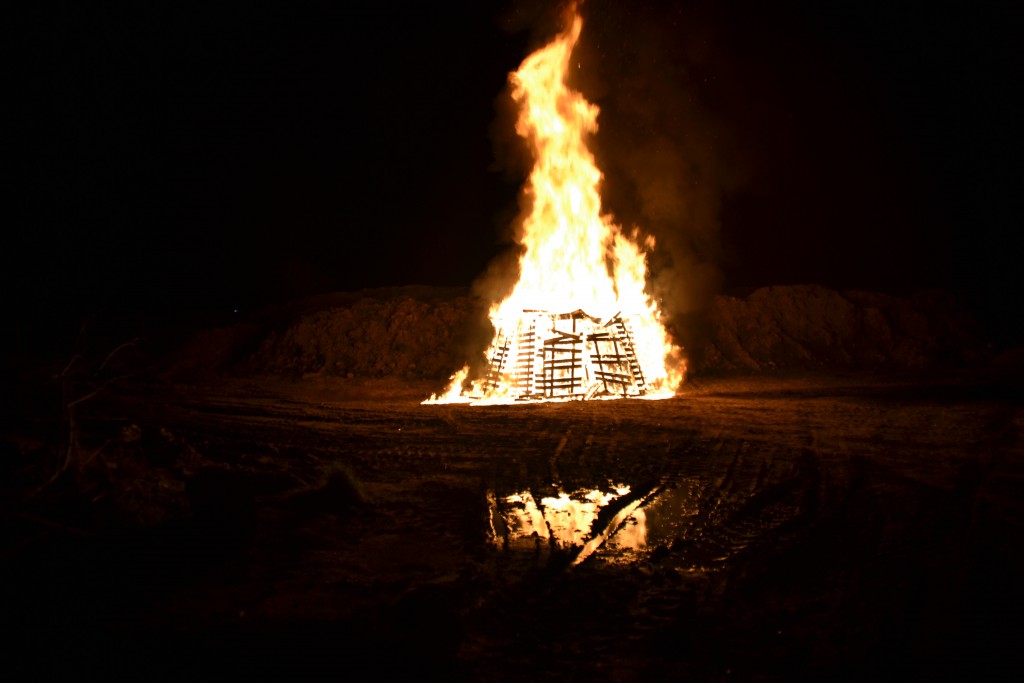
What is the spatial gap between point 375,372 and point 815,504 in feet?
41.7

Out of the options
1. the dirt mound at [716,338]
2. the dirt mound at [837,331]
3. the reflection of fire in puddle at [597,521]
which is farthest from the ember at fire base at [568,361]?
the reflection of fire in puddle at [597,521]

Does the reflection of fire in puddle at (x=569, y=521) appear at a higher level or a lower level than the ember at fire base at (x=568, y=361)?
lower

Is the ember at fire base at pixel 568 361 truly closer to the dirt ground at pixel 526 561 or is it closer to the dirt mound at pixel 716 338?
the dirt mound at pixel 716 338

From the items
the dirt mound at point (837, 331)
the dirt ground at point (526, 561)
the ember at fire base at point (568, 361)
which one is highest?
the dirt mound at point (837, 331)

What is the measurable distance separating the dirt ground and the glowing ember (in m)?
5.39

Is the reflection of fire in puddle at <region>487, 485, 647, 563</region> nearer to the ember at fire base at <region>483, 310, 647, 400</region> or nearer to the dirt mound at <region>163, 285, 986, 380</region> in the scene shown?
the ember at fire base at <region>483, 310, 647, 400</region>

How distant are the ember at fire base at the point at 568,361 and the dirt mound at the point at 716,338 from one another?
9.39ft

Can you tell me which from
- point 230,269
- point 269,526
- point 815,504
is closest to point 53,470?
point 269,526

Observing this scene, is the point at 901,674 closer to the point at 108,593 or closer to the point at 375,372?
the point at 108,593

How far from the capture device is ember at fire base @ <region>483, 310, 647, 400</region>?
13.1 m

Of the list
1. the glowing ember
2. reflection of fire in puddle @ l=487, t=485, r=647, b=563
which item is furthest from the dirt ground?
the glowing ember

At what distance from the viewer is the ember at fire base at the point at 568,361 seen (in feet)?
42.9

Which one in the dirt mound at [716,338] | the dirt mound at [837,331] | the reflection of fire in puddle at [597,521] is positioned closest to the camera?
the reflection of fire in puddle at [597,521]

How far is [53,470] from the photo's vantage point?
172 inches
